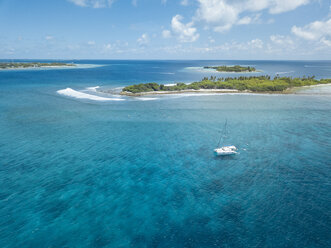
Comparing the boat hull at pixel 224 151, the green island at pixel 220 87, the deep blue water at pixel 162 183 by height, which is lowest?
the deep blue water at pixel 162 183

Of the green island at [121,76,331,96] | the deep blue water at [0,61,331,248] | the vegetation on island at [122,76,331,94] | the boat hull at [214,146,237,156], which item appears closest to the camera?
the deep blue water at [0,61,331,248]

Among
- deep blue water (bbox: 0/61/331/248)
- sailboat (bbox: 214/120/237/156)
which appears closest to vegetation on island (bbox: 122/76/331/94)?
deep blue water (bbox: 0/61/331/248)

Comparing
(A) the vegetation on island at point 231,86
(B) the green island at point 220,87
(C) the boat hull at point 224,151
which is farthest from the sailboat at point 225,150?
(A) the vegetation on island at point 231,86

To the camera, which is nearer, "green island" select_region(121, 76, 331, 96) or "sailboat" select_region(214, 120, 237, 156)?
"sailboat" select_region(214, 120, 237, 156)

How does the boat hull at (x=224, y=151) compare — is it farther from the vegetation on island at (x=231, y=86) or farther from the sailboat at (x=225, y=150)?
the vegetation on island at (x=231, y=86)

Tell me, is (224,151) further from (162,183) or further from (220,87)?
(220,87)

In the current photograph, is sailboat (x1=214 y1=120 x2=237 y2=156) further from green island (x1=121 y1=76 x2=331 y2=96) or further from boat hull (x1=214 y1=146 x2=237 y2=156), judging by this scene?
green island (x1=121 y1=76 x2=331 y2=96)

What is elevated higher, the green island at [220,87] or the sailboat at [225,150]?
the green island at [220,87]

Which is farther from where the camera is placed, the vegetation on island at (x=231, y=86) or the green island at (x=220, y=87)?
the vegetation on island at (x=231, y=86)

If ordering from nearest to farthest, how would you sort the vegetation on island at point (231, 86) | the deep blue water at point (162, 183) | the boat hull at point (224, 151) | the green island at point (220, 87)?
the deep blue water at point (162, 183) < the boat hull at point (224, 151) < the green island at point (220, 87) < the vegetation on island at point (231, 86)

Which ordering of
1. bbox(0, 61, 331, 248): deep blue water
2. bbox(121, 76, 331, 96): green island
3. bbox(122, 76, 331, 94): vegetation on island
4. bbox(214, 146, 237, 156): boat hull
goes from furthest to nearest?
bbox(122, 76, 331, 94): vegetation on island, bbox(121, 76, 331, 96): green island, bbox(214, 146, 237, 156): boat hull, bbox(0, 61, 331, 248): deep blue water
